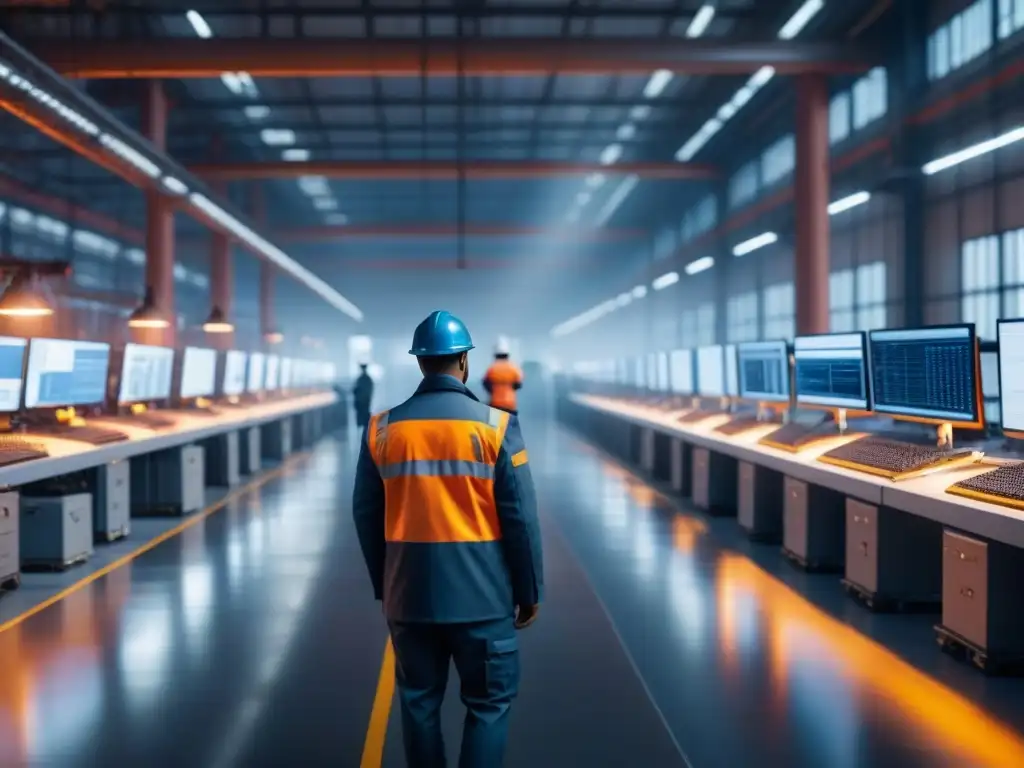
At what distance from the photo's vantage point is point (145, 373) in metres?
8.29

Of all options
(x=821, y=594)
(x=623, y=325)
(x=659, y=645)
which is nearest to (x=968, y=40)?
(x=821, y=594)

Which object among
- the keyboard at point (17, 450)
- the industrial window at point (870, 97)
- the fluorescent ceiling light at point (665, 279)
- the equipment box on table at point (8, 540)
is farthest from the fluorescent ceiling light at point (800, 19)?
the fluorescent ceiling light at point (665, 279)

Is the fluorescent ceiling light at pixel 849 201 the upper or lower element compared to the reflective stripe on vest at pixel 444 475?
upper

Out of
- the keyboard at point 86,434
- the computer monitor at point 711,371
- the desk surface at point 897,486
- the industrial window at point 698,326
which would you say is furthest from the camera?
the industrial window at point 698,326

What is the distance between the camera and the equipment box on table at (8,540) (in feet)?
17.0

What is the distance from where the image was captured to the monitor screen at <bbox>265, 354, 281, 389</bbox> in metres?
13.1

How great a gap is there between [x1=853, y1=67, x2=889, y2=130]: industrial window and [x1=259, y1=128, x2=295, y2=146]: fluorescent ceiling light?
7892mm

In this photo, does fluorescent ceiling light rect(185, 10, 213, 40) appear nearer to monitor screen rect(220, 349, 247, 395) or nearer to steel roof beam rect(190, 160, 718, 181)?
monitor screen rect(220, 349, 247, 395)

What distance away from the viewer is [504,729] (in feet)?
7.76

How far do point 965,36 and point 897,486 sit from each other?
678 cm

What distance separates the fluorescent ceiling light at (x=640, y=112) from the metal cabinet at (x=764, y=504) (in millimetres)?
7923

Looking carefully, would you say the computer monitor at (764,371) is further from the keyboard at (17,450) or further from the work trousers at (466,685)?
the work trousers at (466,685)

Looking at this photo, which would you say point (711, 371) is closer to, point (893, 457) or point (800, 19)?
point (800, 19)

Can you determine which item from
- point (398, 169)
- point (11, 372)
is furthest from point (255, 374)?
point (11, 372)
